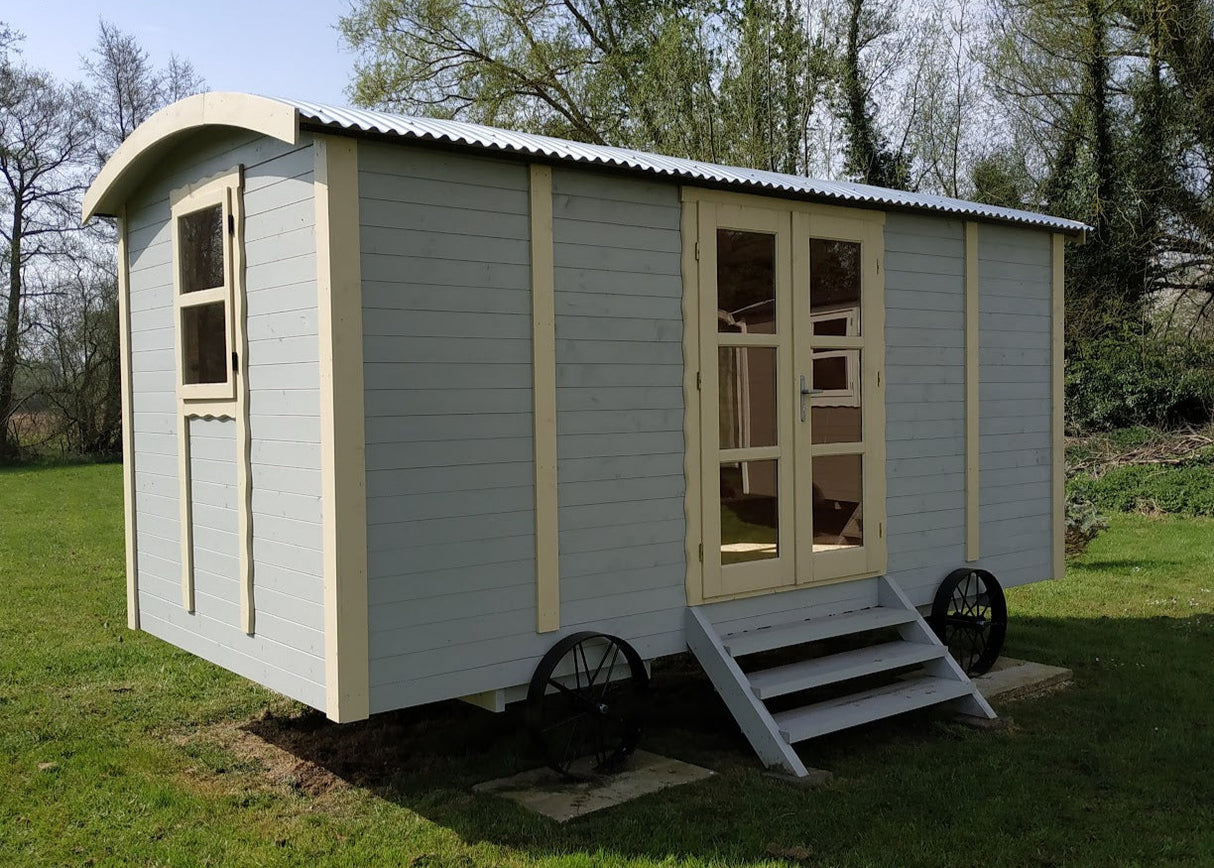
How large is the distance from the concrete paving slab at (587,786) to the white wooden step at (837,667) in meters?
0.53

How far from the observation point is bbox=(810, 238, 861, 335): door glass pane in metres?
5.91

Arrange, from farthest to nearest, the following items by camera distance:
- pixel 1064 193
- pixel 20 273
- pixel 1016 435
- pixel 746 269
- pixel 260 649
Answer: pixel 20 273, pixel 1064 193, pixel 1016 435, pixel 746 269, pixel 260 649

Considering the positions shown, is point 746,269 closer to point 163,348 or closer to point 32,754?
point 163,348

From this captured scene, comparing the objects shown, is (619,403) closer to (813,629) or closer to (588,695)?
(588,695)

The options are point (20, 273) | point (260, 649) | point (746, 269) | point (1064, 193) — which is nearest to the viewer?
point (260, 649)

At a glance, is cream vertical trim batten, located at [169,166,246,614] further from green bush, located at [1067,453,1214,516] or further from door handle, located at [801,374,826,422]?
green bush, located at [1067,453,1214,516]

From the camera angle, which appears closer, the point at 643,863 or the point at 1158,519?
the point at 643,863

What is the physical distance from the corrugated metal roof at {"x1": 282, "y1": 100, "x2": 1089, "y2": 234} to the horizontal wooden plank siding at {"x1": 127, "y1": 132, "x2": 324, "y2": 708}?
0.98 ft

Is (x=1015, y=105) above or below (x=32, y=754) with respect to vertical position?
above

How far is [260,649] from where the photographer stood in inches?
184

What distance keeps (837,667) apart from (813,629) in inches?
9.0

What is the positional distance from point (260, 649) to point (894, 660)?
3.14m

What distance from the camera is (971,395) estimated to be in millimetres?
6695

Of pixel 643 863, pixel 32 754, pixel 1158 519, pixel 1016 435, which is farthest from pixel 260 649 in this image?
pixel 1158 519
